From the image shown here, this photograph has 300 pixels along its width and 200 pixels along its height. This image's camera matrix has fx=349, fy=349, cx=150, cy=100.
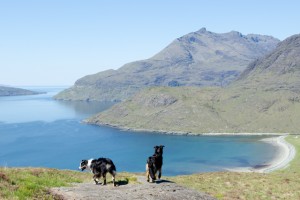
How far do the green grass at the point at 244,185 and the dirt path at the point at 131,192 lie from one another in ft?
27.9

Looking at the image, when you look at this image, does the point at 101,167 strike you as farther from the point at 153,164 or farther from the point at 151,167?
the point at 153,164

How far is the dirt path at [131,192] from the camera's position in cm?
2035

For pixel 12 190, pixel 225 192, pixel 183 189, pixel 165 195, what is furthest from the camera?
pixel 225 192

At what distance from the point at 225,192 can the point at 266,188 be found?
6.36m

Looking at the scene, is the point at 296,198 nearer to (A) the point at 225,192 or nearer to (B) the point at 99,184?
(A) the point at 225,192

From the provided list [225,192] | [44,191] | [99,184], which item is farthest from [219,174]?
[44,191]

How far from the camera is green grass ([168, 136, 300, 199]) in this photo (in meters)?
34.1

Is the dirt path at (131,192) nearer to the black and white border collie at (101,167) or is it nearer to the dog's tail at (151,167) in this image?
the dog's tail at (151,167)

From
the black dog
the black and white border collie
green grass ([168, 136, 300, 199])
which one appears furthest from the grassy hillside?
the black and white border collie

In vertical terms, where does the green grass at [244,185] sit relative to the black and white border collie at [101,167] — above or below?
below

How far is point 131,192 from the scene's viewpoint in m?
22.1

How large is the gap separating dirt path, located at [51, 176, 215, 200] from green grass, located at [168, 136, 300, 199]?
852 centimetres

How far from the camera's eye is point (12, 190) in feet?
60.7

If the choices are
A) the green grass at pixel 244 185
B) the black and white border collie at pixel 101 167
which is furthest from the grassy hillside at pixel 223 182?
the black and white border collie at pixel 101 167
